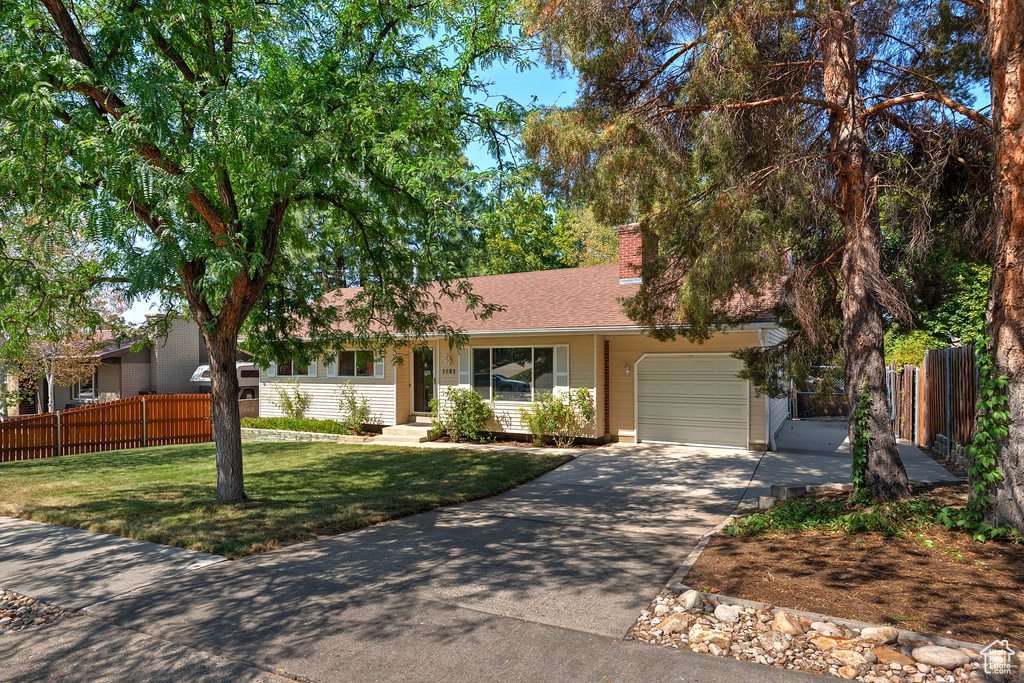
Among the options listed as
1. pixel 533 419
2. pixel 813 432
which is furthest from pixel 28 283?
pixel 813 432

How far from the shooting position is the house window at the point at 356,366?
17.6 metres

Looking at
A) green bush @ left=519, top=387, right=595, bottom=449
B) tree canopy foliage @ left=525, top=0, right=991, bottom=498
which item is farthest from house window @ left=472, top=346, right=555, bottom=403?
tree canopy foliage @ left=525, top=0, right=991, bottom=498

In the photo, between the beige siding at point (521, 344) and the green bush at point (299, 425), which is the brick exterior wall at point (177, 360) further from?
the beige siding at point (521, 344)

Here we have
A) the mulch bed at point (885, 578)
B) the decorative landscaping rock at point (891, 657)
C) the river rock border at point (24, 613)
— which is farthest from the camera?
the river rock border at point (24, 613)

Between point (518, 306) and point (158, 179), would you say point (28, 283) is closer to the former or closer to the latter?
point (158, 179)

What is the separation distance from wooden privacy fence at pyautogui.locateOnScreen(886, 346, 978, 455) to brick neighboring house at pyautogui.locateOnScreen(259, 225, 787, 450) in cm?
313

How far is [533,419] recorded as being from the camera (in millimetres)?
14516

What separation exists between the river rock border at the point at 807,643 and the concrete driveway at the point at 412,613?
0.20 m

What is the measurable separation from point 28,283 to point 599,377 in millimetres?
10827

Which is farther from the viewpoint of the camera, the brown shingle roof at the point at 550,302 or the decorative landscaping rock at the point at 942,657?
the brown shingle roof at the point at 550,302

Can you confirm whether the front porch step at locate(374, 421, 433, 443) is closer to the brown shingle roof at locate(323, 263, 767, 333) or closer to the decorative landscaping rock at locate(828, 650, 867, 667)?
the brown shingle roof at locate(323, 263, 767, 333)

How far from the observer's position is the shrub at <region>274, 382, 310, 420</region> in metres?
18.9

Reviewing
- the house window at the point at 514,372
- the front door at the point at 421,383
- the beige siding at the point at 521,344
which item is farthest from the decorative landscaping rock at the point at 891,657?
the front door at the point at 421,383

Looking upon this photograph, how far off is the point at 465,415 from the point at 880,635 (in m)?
11.7
